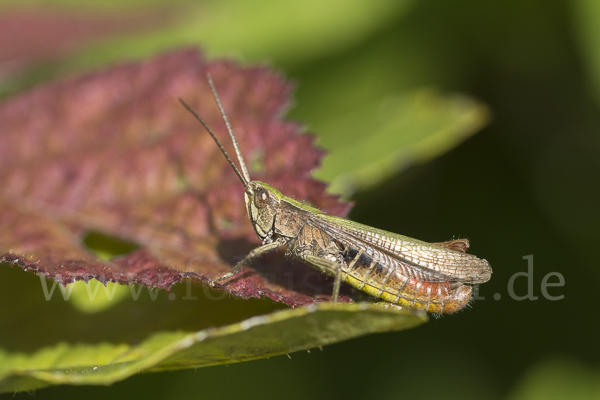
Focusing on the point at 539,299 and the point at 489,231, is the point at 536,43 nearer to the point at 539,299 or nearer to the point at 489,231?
the point at 489,231

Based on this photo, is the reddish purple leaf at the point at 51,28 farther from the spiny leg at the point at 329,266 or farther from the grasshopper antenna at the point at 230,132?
the spiny leg at the point at 329,266

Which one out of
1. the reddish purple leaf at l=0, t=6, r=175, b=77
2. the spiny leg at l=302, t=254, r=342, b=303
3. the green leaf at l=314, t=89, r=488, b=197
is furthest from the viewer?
the reddish purple leaf at l=0, t=6, r=175, b=77

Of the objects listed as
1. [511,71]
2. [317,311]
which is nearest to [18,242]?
[317,311]

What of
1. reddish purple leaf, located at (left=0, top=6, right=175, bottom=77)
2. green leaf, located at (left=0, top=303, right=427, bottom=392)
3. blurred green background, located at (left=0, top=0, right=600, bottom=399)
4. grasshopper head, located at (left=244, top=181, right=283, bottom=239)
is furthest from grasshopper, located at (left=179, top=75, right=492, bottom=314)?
reddish purple leaf, located at (left=0, top=6, right=175, bottom=77)

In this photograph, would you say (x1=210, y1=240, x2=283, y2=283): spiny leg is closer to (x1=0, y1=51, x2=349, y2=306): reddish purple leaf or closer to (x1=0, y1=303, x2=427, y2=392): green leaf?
(x1=0, y1=51, x2=349, y2=306): reddish purple leaf

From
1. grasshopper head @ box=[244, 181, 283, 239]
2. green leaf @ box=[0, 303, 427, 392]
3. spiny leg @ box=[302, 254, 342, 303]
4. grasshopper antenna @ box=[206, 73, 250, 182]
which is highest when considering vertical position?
grasshopper antenna @ box=[206, 73, 250, 182]

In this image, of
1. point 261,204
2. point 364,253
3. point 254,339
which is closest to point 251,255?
point 261,204

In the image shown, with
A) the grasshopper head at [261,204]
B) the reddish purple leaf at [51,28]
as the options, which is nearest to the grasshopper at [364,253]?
the grasshopper head at [261,204]
